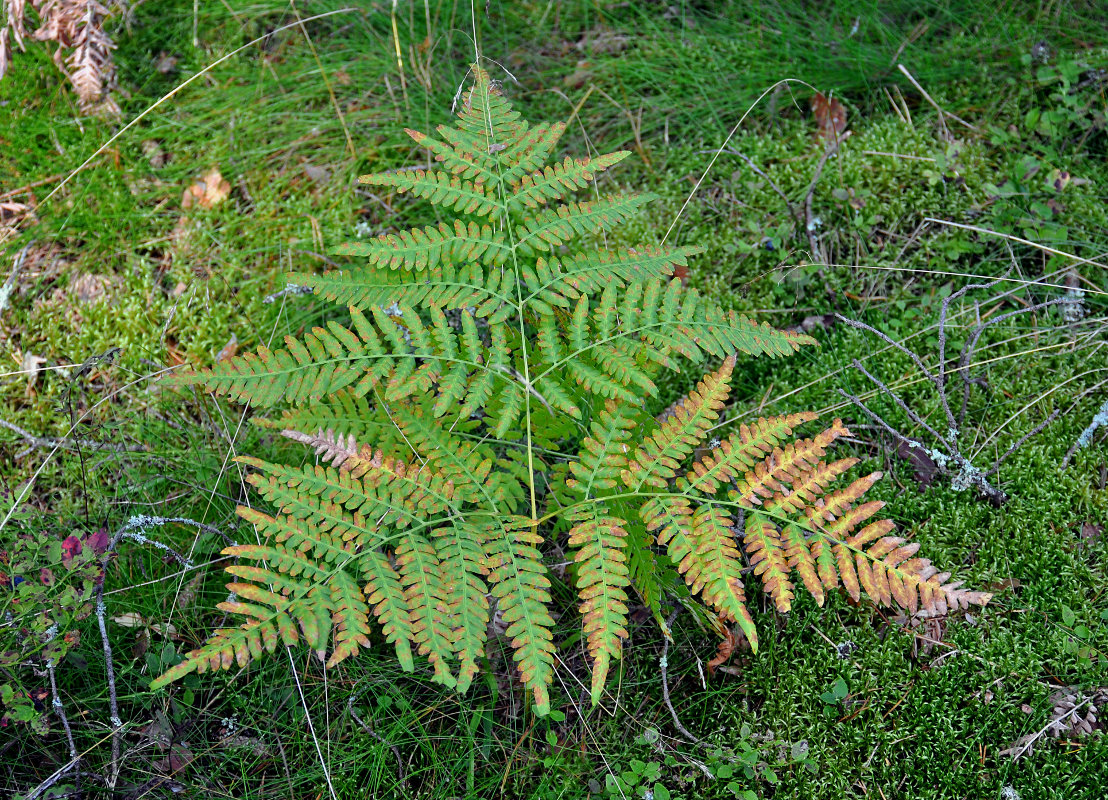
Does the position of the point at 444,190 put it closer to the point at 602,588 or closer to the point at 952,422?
the point at 602,588

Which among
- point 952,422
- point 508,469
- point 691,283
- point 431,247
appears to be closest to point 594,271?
point 431,247

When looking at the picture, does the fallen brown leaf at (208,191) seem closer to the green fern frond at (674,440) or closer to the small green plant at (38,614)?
the small green plant at (38,614)

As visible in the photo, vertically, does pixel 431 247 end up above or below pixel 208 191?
above

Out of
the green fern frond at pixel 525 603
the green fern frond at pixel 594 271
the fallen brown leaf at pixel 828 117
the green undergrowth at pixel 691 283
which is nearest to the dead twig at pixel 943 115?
the green undergrowth at pixel 691 283

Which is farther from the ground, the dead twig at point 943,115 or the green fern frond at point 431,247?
the green fern frond at point 431,247

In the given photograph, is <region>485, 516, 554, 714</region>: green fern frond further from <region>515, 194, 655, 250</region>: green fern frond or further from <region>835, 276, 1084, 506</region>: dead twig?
<region>835, 276, 1084, 506</region>: dead twig

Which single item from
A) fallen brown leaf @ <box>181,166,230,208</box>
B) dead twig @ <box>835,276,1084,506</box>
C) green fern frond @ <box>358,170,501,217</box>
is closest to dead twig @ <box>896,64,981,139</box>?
dead twig @ <box>835,276,1084,506</box>

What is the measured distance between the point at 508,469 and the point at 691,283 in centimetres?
152

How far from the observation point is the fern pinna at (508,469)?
7.12ft

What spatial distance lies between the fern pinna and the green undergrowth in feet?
1.09

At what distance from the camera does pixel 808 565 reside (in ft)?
7.33

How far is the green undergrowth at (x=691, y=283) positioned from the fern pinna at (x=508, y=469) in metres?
0.33

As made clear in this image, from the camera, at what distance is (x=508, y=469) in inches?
112

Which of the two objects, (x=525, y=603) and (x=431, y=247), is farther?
(x=431, y=247)
